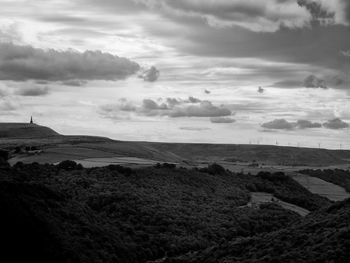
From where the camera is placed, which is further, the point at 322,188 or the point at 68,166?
the point at 322,188

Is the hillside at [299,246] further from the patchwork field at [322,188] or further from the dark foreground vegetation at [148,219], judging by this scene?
the patchwork field at [322,188]

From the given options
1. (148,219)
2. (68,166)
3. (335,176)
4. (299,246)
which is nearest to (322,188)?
(335,176)

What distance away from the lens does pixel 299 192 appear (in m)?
116

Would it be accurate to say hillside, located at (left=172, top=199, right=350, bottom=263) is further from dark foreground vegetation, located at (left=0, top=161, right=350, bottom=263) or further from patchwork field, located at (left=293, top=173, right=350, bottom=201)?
patchwork field, located at (left=293, top=173, right=350, bottom=201)

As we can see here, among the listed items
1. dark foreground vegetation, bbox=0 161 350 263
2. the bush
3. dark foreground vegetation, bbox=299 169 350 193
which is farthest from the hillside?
dark foreground vegetation, bbox=299 169 350 193

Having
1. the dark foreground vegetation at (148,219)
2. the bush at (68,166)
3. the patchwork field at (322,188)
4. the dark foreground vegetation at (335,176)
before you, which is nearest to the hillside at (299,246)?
the dark foreground vegetation at (148,219)

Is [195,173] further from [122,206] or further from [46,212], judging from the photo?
[46,212]

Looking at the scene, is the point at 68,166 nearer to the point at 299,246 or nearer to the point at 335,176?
the point at 299,246

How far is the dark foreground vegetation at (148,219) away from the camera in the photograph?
43.2 m

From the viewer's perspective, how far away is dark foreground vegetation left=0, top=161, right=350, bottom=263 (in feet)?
142

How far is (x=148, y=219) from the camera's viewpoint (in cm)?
6812

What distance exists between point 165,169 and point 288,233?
54.1 meters

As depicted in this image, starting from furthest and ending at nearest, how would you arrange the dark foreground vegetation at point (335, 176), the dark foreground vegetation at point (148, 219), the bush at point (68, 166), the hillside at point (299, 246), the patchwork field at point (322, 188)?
1. the dark foreground vegetation at point (335, 176)
2. the patchwork field at point (322, 188)
3. the bush at point (68, 166)
4. the dark foreground vegetation at point (148, 219)
5. the hillside at point (299, 246)

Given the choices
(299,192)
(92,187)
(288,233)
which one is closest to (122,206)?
(92,187)
